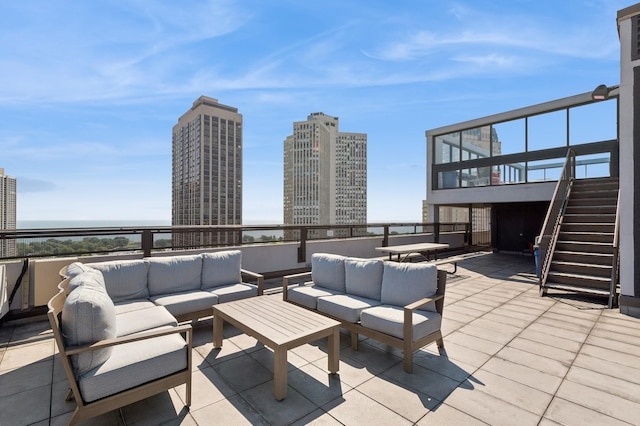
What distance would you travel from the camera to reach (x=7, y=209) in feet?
25.9

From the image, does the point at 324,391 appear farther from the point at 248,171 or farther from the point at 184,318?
the point at 248,171

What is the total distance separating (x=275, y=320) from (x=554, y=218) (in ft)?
25.1

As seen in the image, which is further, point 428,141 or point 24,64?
point 428,141

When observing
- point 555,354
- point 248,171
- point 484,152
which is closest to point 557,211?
point 484,152

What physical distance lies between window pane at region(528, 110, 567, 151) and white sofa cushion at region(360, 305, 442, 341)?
991cm

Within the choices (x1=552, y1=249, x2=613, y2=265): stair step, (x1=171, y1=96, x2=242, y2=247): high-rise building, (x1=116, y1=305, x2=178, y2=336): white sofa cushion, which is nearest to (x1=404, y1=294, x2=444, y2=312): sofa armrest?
(x1=116, y1=305, x2=178, y2=336): white sofa cushion

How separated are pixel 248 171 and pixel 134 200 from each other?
32826 millimetres

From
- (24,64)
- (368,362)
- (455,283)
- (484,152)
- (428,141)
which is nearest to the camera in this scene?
(368,362)

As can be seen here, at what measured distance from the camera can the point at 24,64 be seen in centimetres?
530

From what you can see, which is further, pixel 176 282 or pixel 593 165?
pixel 593 165

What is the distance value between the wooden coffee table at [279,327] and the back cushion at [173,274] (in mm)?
1088

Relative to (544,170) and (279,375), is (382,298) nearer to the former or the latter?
(279,375)

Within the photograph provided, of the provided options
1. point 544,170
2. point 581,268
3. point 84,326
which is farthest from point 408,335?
point 544,170

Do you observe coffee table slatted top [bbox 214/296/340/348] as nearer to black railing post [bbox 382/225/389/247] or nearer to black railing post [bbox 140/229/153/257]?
black railing post [bbox 140/229/153/257]
